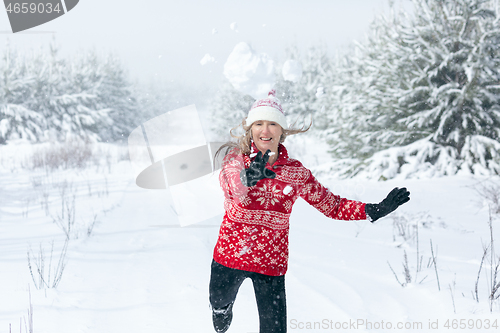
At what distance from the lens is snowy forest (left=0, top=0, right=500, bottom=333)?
7.74 ft

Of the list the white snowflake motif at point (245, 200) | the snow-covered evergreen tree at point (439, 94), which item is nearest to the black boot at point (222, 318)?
the white snowflake motif at point (245, 200)

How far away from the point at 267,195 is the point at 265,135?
11.0 inches

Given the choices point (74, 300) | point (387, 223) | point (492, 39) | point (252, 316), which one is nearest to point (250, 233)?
point (252, 316)

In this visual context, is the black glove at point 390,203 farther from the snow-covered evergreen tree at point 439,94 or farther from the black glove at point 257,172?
the snow-covered evergreen tree at point 439,94

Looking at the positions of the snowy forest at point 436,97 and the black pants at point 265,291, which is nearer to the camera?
the black pants at point 265,291

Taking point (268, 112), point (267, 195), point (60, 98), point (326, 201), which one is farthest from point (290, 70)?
point (60, 98)

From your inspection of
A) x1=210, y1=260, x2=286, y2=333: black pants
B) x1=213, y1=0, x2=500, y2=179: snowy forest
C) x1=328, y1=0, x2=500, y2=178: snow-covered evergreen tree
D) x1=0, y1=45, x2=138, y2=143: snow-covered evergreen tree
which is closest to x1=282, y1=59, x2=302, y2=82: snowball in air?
x1=210, y1=260, x2=286, y2=333: black pants

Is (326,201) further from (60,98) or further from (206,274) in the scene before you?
(60,98)

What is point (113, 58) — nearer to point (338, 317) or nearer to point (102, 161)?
point (102, 161)

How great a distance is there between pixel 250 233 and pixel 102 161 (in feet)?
43.3

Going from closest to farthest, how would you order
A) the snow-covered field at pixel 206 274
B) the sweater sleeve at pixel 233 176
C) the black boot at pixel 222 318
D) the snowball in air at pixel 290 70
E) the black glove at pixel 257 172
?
the black glove at pixel 257 172
the sweater sleeve at pixel 233 176
the black boot at pixel 222 318
the snow-covered field at pixel 206 274
the snowball in air at pixel 290 70

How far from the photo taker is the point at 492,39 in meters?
8.41

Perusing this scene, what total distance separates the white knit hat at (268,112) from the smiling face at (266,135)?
0.08 ft

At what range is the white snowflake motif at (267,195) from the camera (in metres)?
1.71
